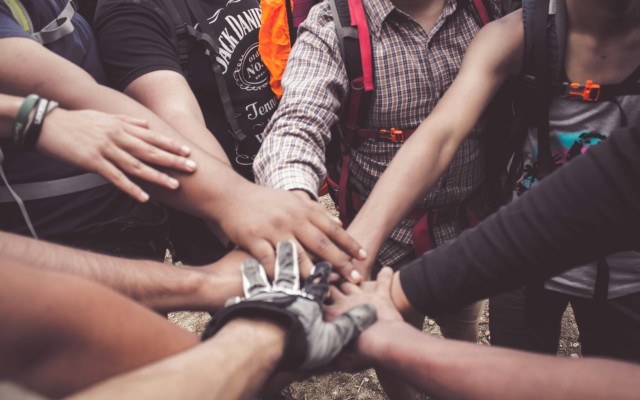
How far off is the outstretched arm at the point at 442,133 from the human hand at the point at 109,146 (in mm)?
806

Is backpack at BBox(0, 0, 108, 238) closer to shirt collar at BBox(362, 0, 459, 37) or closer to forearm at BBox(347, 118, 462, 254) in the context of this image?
forearm at BBox(347, 118, 462, 254)

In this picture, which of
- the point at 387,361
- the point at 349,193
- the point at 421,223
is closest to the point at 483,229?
the point at 387,361

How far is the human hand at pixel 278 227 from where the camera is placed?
68.6 inches

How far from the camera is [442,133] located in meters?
2.01

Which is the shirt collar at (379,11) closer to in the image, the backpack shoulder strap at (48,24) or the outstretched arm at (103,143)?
the outstretched arm at (103,143)

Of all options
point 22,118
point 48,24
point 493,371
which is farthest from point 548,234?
point 48,24

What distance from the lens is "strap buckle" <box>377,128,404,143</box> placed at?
230cm

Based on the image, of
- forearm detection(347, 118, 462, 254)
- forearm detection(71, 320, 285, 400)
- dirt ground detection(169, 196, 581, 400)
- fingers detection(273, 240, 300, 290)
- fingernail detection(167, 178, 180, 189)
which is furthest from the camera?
dirt ground detection(169, 196, 581, 400)

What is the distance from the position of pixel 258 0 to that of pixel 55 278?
217cm

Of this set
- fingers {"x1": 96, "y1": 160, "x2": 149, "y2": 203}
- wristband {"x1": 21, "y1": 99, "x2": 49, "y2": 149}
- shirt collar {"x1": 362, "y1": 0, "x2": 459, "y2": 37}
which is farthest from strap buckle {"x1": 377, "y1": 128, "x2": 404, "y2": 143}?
wristband {"x1": 21, "y1": 99, "x2": 49, "y2": 149}

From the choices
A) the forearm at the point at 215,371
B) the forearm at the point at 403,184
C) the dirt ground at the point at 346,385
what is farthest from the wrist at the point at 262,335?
the dirt ground at the point at 346,385

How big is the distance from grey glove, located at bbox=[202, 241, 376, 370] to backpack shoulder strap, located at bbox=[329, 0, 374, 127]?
Answer: 0.90 m

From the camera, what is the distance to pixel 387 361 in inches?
56.7

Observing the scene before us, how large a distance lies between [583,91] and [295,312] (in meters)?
1.40
